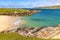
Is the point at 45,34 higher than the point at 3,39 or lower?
lower

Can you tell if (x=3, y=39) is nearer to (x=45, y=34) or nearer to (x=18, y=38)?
(x=18, y=38)

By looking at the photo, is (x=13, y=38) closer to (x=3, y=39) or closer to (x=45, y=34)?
(x=3, y=39)

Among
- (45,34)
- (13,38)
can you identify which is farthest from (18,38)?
(45,34)

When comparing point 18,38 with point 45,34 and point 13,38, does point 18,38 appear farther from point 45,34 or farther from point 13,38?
point 45,34

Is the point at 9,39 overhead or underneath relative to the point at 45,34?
overhead

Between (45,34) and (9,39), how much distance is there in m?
17.3

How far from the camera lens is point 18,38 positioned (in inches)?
632

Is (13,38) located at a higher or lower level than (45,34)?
higher

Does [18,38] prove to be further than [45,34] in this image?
No

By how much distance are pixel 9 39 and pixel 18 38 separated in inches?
32.8

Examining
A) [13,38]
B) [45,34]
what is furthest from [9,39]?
[45,34]

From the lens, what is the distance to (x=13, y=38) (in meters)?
15.9

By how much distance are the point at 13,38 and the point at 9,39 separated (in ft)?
1.26

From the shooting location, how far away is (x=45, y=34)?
1276 inches
